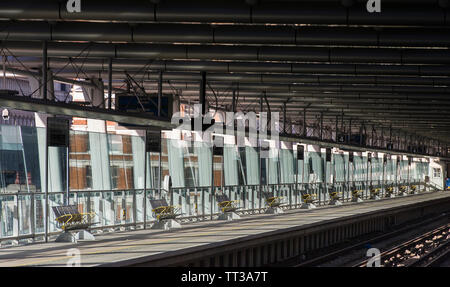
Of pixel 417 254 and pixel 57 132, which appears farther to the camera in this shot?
pixel 417 254

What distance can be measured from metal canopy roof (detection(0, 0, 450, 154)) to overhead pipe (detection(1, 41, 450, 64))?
1.0 inches

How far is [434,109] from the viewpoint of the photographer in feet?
118

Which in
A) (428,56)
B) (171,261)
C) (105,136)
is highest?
(428,56)

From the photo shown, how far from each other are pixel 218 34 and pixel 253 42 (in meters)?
0.88

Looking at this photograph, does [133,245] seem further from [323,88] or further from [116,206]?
[323,88]

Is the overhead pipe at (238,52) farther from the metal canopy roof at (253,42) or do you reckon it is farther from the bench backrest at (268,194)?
the bench backrest at (268,194)

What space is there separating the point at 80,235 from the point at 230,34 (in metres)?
6.52

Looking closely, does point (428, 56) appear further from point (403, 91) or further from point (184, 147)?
point (184, 147)

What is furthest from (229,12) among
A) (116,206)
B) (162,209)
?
(162,209)

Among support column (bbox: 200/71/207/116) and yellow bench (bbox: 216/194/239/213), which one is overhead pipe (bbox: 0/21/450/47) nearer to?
support column (bbox: 200/71/207/116)

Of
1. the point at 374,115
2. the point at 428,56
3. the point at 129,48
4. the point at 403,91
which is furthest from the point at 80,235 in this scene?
the point at 374,115

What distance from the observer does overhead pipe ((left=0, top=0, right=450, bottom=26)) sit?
1417 cm

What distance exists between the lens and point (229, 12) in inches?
558

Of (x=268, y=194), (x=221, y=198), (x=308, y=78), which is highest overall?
(x=308, y=78)
